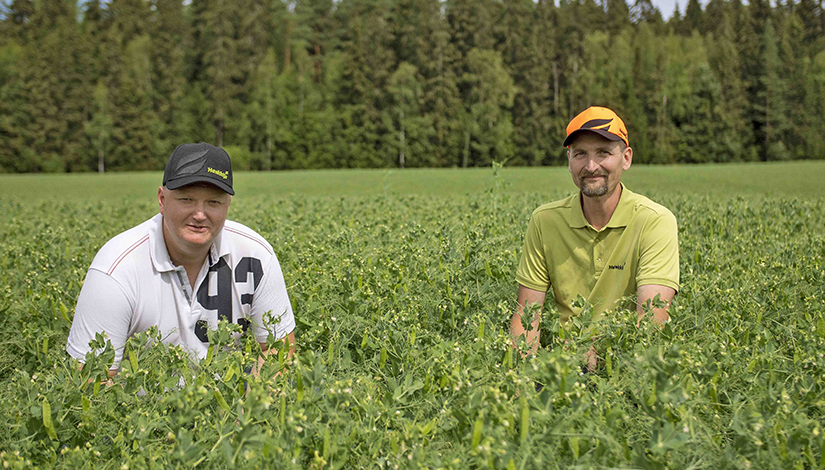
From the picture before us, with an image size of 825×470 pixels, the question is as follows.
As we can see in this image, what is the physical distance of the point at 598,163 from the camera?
3912 millimetres

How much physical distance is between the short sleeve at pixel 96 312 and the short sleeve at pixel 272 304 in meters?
0.74

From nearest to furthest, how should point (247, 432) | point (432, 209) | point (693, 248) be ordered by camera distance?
1. point (247, 432)
2. point (693, 248)
3. point (432, 209)

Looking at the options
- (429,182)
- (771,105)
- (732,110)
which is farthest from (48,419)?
(771,105)

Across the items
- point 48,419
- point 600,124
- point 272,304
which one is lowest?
point 48,419

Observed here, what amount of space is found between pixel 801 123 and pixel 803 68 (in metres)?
6.12

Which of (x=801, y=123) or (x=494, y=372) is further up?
(x=801, y=123)

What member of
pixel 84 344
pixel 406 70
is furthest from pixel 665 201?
pixel 406 70

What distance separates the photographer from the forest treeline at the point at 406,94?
5616 cm

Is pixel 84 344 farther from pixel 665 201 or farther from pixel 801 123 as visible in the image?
pixel 801 123

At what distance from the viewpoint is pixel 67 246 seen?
7.04m

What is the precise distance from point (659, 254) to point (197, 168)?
111 inches

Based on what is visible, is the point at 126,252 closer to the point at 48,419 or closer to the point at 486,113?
the point at 48,419

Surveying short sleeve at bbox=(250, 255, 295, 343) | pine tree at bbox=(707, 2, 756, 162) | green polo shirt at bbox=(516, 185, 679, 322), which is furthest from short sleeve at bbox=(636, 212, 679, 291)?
pine tree at bbox=(707, 2, 756, 162)

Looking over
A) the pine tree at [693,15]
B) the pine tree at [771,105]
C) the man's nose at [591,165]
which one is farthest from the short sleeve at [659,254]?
the pine tree at [693,15]
